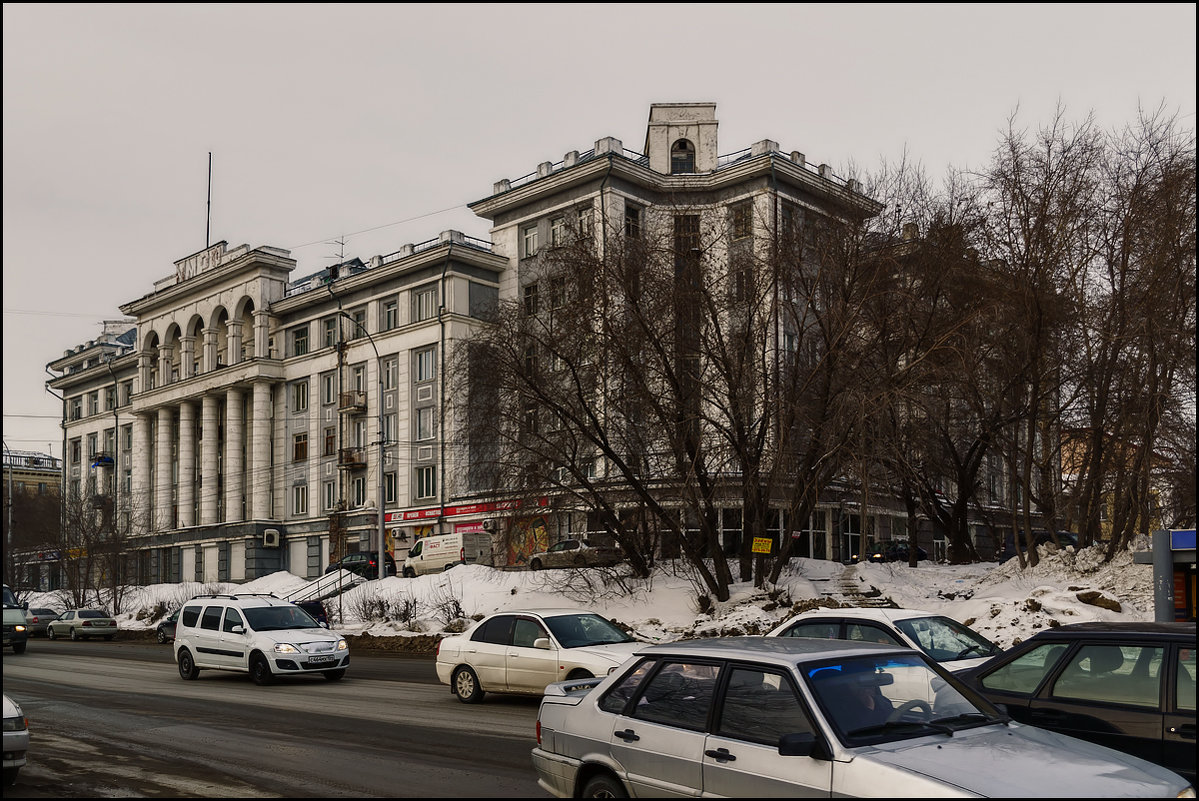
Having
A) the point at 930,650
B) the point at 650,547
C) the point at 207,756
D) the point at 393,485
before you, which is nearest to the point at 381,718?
the point at 207,756

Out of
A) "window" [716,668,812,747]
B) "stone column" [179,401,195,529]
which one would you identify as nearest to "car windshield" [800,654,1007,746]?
"window" [716,668,812,747]

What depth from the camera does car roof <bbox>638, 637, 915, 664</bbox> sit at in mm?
6609

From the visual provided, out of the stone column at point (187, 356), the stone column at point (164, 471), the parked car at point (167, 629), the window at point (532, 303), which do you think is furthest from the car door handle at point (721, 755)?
the stone column at point (164, 471)

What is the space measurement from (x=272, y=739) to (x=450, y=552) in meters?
38.2

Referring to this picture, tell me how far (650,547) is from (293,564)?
44.5m

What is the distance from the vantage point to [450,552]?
5088 centimetres

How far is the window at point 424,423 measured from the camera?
62438 millimetres

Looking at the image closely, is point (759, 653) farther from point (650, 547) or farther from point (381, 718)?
point (650, 547)

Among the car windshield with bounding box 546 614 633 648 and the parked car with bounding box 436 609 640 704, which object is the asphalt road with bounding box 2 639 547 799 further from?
the car windshield with bounding box 546 614 633 648

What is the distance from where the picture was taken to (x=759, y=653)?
22.0ft

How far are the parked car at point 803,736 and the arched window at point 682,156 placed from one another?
56.3m

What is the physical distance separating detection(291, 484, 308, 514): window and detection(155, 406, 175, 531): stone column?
14.3m

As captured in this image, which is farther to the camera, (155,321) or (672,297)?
(155,321)

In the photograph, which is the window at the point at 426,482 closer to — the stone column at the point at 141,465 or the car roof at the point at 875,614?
the stone column at the point at 141,465
